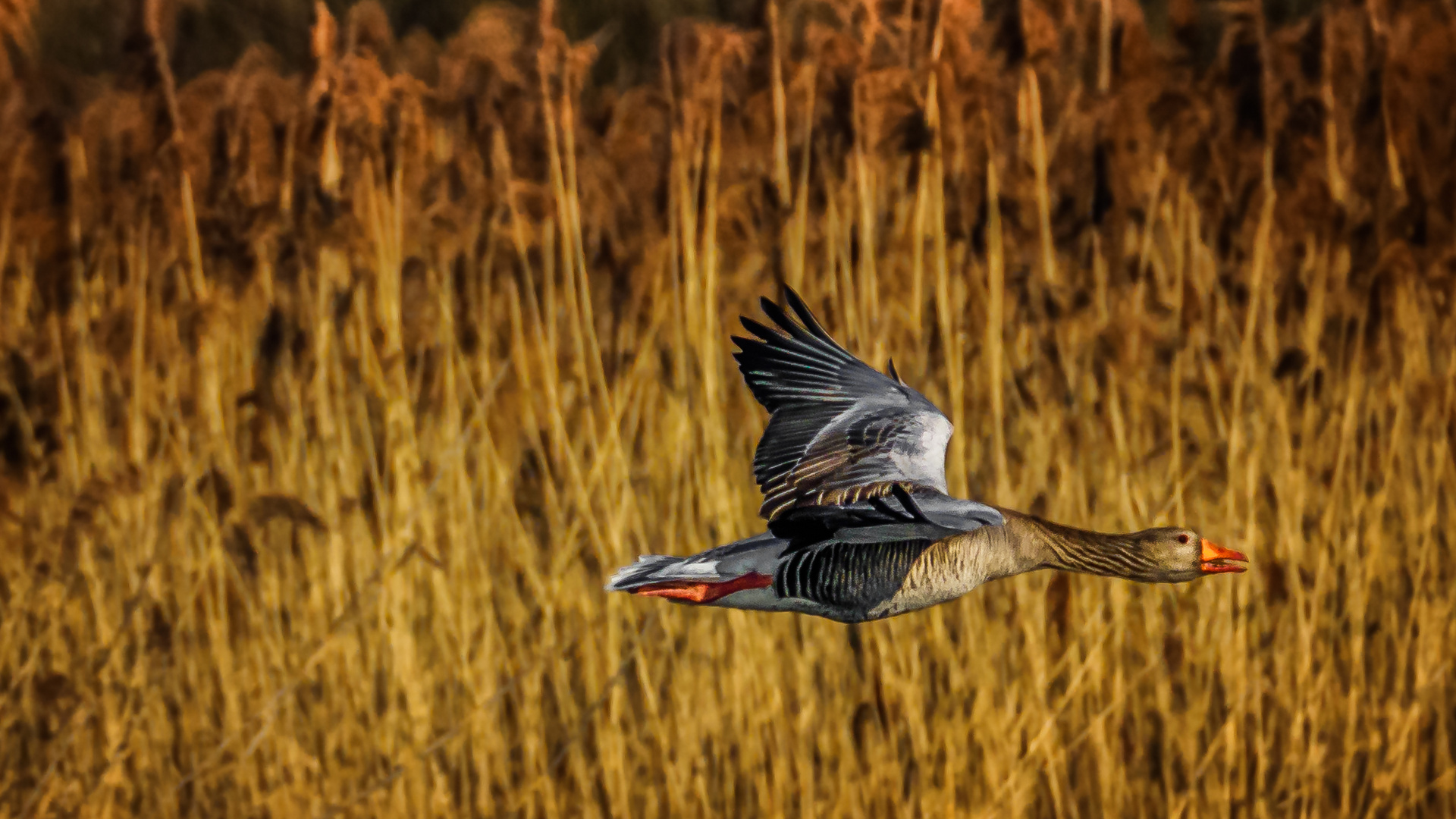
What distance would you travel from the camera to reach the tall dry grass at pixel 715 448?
3.70 m

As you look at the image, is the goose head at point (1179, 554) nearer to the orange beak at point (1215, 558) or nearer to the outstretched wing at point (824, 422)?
the orange beak at point (1215, 558)

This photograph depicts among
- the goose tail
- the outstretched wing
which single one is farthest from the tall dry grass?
the goose tail

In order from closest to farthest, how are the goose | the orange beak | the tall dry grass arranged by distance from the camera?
1. the goose
2. the orange beak
3. the tall dry grass

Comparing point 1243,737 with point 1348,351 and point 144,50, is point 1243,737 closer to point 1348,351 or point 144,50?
point 1348,351

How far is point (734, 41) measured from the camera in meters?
3.92

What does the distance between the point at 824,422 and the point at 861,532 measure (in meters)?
0.27

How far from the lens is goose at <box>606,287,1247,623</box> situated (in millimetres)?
2566

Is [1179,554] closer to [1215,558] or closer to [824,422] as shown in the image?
[1215,558]

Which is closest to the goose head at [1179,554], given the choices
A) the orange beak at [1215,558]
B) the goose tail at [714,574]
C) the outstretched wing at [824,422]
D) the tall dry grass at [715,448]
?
the orange beak at [1215,558]

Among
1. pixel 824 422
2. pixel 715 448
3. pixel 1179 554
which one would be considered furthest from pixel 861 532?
pixel 715 448

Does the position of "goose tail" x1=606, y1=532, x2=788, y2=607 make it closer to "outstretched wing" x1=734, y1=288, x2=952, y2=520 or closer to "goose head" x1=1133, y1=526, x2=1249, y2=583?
"outstretched wing" x1=734, y1=288, x2=952, y2=520

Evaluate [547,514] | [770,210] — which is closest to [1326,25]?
[770,210]

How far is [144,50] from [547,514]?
4.51 ft

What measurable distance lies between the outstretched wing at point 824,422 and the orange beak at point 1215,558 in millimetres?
445
